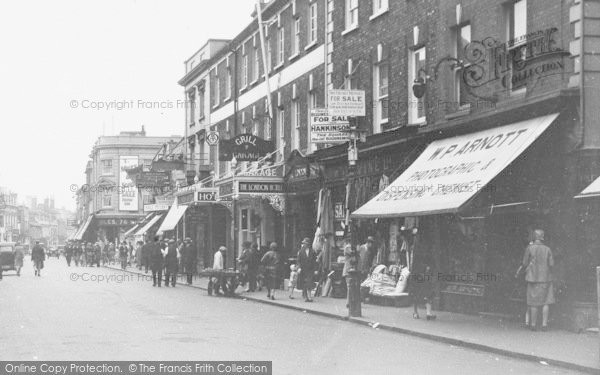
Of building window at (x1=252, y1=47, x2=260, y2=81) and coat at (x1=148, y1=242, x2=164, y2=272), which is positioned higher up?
building window at (x1=252, y1=47, x2=260, y2=81)

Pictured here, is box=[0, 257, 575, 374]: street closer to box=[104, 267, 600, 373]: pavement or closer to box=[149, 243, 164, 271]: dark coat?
box=[104, 267, 600, 373]: pavement

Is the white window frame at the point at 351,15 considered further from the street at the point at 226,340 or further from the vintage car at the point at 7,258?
the vintage car at the point at 7,258

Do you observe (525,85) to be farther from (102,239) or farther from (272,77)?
(102,239)

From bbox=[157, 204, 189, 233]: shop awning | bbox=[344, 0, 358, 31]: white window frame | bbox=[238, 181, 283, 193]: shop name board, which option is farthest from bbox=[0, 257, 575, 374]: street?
bbox=[157, 204, 189, 233]: shop awning

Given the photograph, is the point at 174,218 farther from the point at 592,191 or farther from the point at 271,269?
the point at 592,191

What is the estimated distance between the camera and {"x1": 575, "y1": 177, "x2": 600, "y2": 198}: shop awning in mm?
13977

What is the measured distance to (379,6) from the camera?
81.2 feet

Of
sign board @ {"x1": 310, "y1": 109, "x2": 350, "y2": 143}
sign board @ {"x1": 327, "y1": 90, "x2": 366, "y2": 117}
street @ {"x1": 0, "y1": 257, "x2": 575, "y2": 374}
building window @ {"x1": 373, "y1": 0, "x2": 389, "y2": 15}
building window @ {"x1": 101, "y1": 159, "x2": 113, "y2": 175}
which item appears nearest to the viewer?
street @ {"x1": 0, "y1": 257, "x2": 575, "y2": 374}

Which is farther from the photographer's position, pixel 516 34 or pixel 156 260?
pixel 156 260

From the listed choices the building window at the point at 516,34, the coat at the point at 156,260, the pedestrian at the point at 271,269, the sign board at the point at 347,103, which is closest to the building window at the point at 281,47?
the coat at the point at 156,260

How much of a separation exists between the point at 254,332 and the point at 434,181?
4942 millimetres

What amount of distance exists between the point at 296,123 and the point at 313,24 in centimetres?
350

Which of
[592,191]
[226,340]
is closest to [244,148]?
[226,340]

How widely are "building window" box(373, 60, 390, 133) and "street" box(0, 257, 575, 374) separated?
5.93m
